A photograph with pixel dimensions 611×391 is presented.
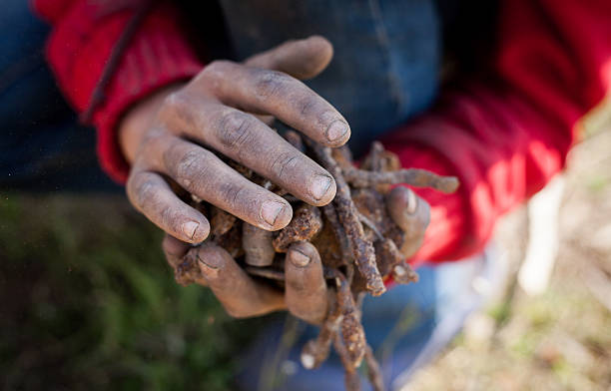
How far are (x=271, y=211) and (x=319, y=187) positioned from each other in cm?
7

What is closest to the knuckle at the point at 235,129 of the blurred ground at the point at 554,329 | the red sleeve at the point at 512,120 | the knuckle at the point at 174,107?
the knuckle at the point at 174,107

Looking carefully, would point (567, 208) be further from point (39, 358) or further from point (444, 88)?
point (39, 358)

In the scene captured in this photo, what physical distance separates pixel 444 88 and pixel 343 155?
2.48 ft

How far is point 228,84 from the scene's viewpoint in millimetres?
840

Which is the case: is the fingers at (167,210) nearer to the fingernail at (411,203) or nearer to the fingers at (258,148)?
the fingers at (258,148)

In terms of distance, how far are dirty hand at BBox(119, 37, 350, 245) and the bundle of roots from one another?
0.05 meters

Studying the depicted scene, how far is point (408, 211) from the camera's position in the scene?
838 mm

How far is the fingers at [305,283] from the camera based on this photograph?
0.74m

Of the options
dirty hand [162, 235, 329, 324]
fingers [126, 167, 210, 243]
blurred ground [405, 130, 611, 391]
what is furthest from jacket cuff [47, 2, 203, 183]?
blurred ground [405, 130, 611, 391]

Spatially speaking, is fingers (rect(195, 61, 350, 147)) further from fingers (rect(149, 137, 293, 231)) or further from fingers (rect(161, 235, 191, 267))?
fingers (rect(161, 235, 191, 267))

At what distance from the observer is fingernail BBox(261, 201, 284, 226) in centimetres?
70

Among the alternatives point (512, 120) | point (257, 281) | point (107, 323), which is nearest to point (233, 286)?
point (257, 281)

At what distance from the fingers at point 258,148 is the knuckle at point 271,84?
45mm

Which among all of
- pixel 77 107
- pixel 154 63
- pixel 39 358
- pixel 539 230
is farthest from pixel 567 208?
pixel 39 358
